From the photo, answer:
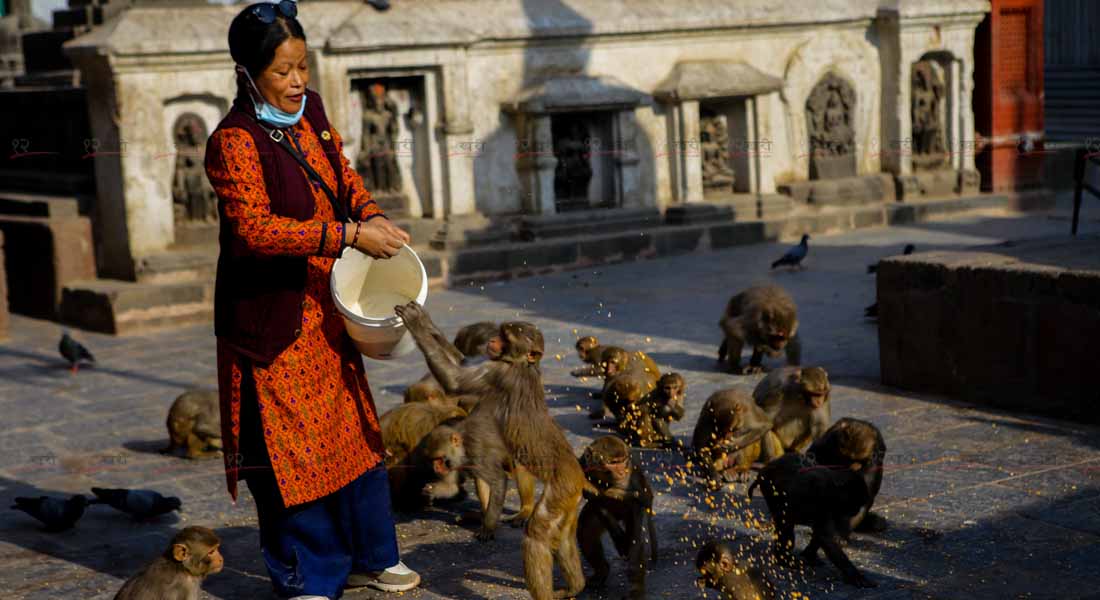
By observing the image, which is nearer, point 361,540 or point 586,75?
point 361,540

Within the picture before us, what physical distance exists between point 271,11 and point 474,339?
4188mm

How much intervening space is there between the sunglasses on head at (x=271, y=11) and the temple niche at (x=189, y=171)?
784 centimetres

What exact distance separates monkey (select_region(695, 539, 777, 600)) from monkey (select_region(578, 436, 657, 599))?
1.82 feet

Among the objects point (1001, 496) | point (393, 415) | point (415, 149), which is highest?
point (415, 149)

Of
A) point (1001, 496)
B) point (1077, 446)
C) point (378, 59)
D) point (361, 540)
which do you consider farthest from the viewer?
point (378, 59)

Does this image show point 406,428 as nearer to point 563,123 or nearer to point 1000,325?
point 1000,325

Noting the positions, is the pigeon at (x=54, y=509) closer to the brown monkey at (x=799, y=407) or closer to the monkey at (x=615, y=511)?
the monkey at (x=615, y=511)

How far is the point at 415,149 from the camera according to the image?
14000 millimetres

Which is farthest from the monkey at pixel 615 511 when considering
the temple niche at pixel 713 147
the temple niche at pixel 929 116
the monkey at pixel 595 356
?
the temple niche at pixel 929 116

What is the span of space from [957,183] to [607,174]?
4.41 metres

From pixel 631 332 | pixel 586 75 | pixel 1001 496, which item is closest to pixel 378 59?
pixel 586 75

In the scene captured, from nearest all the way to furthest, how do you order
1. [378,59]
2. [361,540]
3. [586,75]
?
[361,540]
[378,59]
[586,75]

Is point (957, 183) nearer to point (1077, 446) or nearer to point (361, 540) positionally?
point (1077, 446)

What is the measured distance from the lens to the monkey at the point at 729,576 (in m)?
4.87
